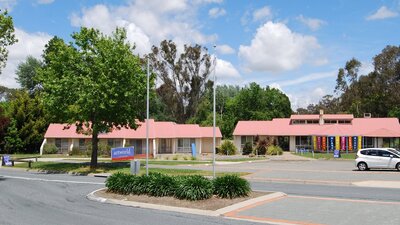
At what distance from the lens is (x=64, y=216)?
13219mm

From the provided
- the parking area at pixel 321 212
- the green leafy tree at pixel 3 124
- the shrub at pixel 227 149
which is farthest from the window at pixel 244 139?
the parking area at pixel 321 212

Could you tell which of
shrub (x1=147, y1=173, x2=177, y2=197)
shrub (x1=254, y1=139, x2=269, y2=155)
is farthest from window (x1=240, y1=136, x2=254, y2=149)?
shrub (x1=147, y1=173, x2=177, y2=197)

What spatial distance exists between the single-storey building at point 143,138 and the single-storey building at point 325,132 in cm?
604

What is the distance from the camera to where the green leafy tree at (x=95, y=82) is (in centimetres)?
3094

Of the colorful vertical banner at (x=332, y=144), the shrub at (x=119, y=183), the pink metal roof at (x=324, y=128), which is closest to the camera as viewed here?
the shrub at (x=119, y=183)

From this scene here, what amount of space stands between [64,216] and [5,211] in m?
2.50

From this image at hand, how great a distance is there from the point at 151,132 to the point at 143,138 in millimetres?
1573

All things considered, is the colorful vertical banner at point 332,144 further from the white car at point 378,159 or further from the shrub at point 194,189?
the shrub at point 194,189

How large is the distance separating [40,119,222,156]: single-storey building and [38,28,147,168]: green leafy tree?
22.0 m

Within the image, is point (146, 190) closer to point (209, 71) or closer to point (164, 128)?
point (164, 128)

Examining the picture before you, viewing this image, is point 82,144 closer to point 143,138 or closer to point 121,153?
point 143,138

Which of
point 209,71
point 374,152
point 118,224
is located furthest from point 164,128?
point 118,224

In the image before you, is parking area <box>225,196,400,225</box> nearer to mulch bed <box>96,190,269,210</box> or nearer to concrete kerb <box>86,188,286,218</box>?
concrete kerb <box>86,188,286,218</box>

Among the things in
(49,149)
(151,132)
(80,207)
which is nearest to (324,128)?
(151,132)
